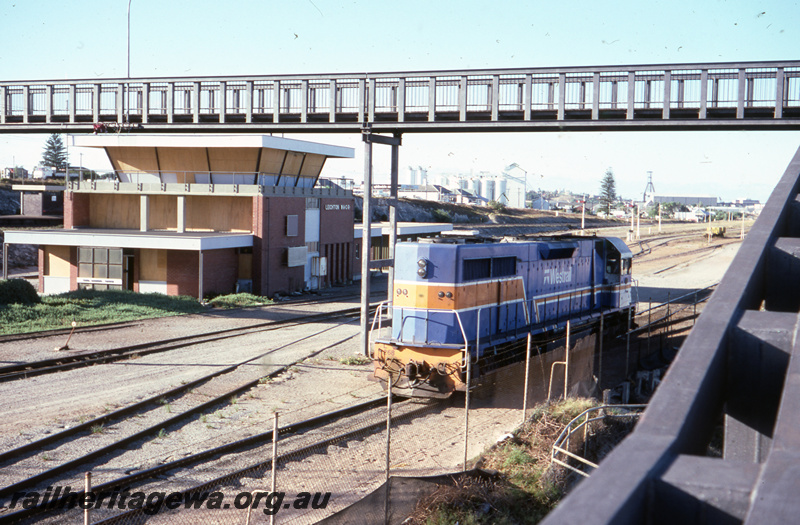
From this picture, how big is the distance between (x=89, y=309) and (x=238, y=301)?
23.1 ft

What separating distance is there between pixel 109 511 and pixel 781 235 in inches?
368

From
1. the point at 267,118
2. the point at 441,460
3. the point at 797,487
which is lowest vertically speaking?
the point at 441,460

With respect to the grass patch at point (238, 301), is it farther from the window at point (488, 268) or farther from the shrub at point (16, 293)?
the window at point (488, 268)

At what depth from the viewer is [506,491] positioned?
37.2 ft

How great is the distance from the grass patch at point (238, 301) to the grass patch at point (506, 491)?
2248cm

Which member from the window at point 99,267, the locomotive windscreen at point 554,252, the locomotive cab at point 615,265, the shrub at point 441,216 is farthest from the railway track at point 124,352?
the shrub at point 441,216

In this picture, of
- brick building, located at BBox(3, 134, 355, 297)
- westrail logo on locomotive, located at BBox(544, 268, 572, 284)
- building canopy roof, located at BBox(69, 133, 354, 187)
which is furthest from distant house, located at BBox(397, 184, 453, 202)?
westrail logo on locomotive, located at BBox(544, 268, 572, 284)

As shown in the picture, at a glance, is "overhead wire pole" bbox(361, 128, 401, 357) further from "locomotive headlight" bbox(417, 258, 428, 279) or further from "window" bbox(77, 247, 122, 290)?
"window" bbox(77, 247, 122, 290)

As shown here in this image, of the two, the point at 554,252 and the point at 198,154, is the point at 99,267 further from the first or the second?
the point at 554,252

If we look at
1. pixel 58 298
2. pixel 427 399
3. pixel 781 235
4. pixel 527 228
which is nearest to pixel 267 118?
pixel 427 399

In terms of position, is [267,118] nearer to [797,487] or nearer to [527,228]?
[797,487]

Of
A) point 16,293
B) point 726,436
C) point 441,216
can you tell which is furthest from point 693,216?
point 726,436

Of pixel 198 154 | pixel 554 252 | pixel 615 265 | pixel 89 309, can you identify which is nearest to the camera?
pixel 554 252

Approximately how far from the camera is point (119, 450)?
12.9m
